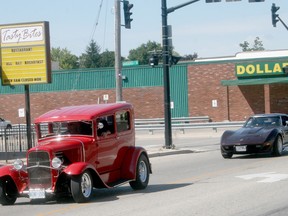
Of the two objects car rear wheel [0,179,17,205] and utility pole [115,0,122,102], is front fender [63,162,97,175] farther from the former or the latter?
utility pole [115,0,122,102]

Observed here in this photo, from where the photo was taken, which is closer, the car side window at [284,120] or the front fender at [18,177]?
the front fender at [18,177]

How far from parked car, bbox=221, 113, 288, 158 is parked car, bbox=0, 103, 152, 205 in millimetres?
7716

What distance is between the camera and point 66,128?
46.8 feet

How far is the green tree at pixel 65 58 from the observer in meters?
140

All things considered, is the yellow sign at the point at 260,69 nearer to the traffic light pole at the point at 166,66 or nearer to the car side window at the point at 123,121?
the traffic light pole at the point at 166,66

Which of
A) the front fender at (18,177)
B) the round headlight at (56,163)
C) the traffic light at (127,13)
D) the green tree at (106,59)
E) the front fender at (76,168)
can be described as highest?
the green tree at (106,59)

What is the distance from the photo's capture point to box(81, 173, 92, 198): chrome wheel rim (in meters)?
13.3

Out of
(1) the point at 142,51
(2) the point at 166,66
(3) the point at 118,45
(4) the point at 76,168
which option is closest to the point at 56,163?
(4) the point at 76,168

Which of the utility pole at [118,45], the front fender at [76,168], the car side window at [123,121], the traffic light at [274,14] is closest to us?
the front fender at [76,168]

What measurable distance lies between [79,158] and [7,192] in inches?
66.7

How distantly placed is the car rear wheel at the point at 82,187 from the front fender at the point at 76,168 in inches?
4.5

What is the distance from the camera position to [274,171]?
1794cm

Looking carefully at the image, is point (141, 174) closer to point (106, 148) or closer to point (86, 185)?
point (106, 148)

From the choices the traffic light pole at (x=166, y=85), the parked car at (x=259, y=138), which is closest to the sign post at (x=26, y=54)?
the traffic light pole at (x=166, y=85)
